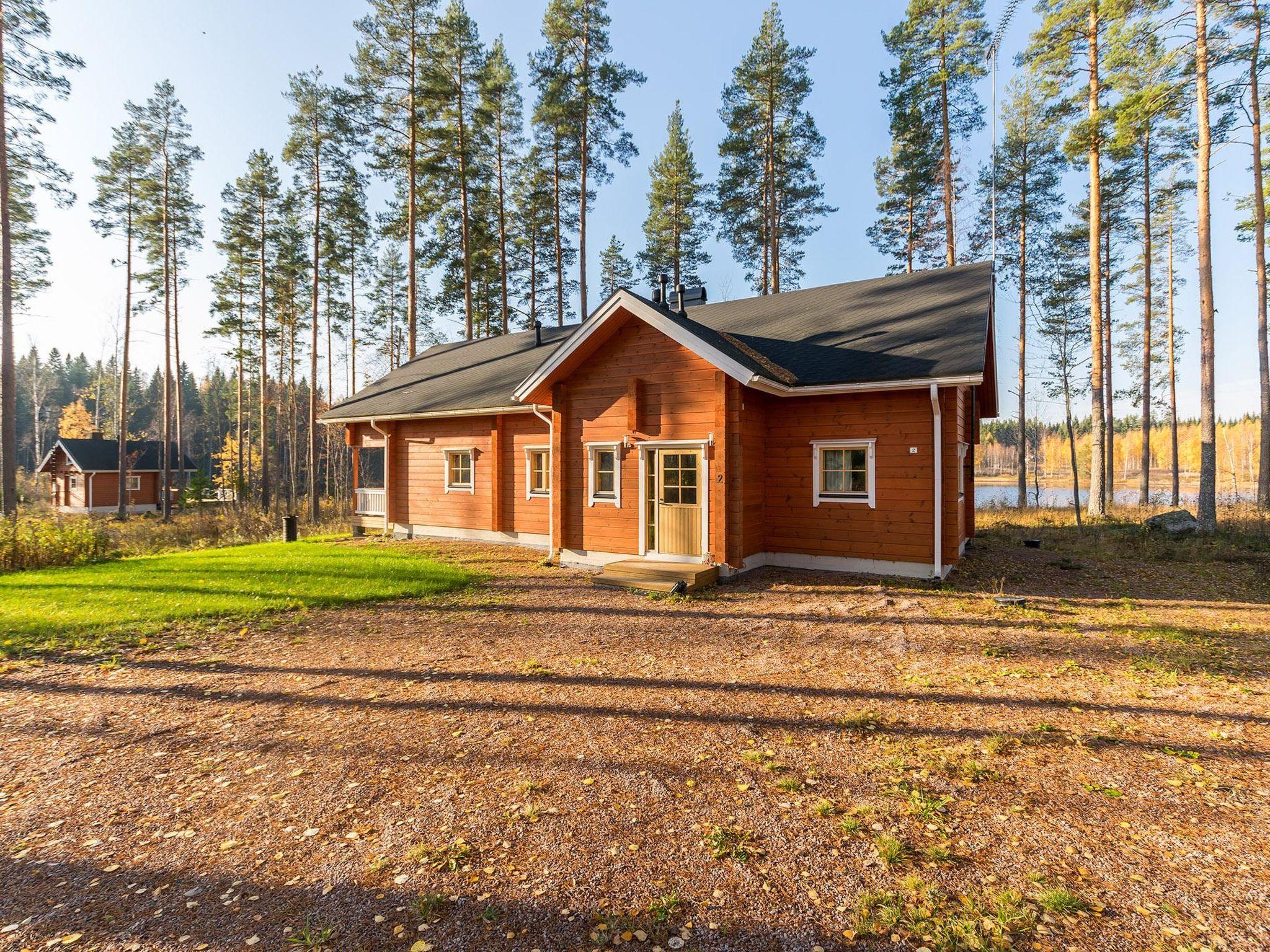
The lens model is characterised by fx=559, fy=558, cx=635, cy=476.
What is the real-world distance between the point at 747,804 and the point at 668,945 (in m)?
1.17

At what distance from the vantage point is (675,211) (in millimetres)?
25281

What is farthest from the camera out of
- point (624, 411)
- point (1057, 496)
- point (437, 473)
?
point (1057, 496)

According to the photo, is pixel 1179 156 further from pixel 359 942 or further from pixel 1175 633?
pixel 359 942

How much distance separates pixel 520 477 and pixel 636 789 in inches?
426

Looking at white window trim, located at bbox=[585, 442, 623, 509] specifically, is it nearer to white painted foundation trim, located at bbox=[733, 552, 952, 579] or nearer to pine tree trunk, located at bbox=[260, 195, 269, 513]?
white painted foundation trim, located at bbox=[733, 552, 952, 579]

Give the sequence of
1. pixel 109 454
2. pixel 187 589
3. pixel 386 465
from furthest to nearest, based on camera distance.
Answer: pixel 109 454, pixel 386 465, pixel 187 589

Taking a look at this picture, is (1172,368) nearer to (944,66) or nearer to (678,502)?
(944,66)

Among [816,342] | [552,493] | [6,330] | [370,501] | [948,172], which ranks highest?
[948,172]

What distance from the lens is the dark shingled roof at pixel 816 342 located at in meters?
9.83

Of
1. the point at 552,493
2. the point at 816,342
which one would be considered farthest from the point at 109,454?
the point at 816,342

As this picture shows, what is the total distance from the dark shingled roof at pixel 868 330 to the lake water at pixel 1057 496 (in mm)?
11950

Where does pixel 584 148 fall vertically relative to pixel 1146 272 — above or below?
above

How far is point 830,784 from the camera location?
142 inches

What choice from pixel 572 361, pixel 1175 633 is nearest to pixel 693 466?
pixel 572 361
